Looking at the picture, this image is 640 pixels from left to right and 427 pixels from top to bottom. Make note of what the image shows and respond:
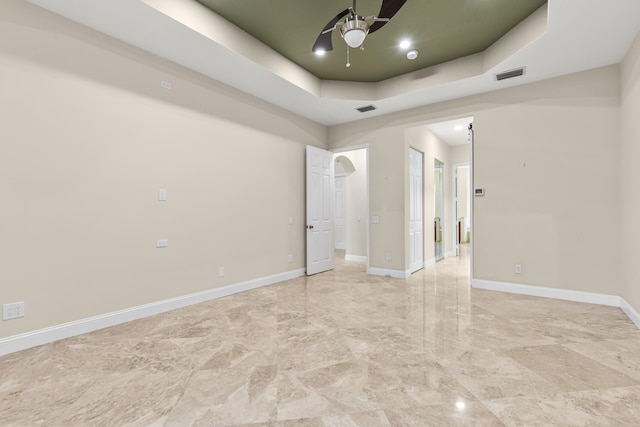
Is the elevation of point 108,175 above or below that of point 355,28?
below

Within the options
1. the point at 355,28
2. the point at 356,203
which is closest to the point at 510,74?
the point at 355,28

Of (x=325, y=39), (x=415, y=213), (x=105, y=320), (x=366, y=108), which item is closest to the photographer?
(x=325, y=39)

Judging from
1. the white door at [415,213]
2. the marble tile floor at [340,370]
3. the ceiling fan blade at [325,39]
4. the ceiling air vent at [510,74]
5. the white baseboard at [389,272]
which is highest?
the ceiling air vent at [510,74]

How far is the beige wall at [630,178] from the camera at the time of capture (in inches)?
122

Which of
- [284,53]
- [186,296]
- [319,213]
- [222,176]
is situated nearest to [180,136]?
[222,176]

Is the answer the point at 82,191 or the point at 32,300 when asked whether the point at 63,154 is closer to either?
the point at 82,191

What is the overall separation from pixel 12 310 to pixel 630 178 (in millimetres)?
6346

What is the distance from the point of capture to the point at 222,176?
13.9ft

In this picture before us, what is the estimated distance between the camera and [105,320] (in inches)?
120

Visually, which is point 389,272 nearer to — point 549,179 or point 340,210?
point 549,179

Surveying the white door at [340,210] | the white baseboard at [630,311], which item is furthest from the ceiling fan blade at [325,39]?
the white door at [340,210]

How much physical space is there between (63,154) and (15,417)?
220 cm

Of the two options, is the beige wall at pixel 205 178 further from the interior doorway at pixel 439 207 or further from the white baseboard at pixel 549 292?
the interior doorway at pixel 439 207

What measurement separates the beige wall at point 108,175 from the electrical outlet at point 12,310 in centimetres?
5
